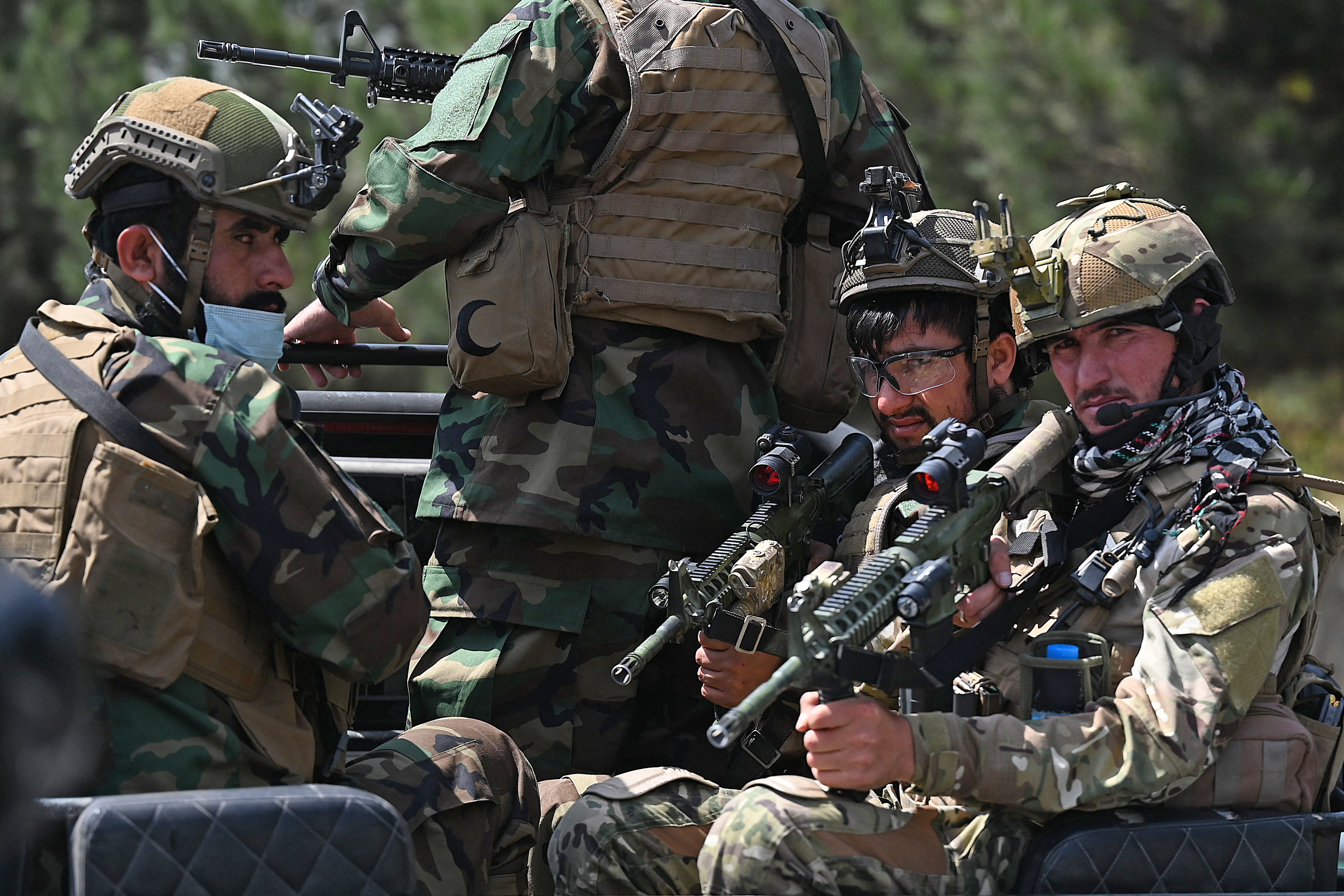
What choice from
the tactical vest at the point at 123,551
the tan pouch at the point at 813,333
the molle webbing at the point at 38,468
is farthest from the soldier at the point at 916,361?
the molle webbing at the point at 38,468

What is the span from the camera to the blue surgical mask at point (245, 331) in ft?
10.2

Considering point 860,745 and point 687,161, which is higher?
point 687,161

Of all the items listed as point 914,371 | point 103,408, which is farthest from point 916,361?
point 103,408

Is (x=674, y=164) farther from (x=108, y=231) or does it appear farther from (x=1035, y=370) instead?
(x=108, y=231)

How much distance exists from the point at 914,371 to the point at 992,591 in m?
0.69

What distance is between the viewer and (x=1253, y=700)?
2.85m

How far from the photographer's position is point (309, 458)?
9.43 ft

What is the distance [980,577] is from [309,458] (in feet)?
4.15

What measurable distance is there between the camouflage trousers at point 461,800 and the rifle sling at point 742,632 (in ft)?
1.63

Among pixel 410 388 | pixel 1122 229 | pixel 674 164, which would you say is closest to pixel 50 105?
pixel 410 388

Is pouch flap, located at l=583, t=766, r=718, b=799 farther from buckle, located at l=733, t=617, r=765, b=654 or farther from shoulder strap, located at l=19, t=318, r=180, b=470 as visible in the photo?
shoulder strap, located at l=19, t=318, r=180, b=470

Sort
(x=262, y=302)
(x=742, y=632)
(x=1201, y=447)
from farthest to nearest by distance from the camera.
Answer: (x=742, y=632)
(x=262, y=302)
(x=1201, y=447)

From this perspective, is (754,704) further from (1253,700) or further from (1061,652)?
(1253,700)

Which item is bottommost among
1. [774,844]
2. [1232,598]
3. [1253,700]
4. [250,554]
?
[774,844]
